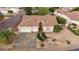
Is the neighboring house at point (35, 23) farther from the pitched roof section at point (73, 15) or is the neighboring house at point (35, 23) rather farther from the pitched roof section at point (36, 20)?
the pitched roof section at point (73, 15)

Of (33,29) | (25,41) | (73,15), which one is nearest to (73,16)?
(73,15)

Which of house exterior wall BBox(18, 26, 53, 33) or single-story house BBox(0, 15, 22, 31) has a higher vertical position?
single-story house BBox(0, 15, 22, 31)

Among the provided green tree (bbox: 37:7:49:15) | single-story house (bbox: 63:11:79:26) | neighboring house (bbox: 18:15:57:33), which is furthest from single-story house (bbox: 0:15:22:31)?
single-story house (bbox: 63:11:79:26)

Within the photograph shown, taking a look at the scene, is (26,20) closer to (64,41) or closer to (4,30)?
(4,30)

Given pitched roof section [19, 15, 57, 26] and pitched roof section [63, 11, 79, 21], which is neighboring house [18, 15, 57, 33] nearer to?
pitched roof section [19, 15, 57, 26]

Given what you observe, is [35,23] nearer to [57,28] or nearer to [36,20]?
[36,20]

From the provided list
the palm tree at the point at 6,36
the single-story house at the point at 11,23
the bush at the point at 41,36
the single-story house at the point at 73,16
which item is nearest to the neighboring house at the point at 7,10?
the single-story house at the point at 11,23
